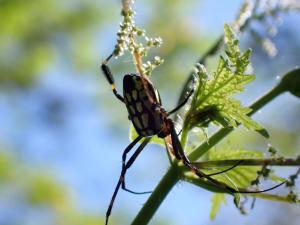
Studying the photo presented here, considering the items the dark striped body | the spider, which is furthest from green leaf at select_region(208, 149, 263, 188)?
the dark striped body

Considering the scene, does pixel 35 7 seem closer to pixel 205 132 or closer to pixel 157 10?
pixel 157 10

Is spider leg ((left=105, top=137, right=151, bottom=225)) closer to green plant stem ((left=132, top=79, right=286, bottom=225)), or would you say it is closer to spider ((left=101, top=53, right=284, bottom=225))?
spider ((left=101, top=53, right=284, bottom=225))

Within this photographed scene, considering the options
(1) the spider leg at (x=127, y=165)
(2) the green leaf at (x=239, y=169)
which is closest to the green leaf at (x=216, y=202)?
(2) the green leaf at (x=239, y=169)

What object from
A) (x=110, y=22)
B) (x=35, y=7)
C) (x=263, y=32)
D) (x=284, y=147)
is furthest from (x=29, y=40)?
(x=263, y=32)

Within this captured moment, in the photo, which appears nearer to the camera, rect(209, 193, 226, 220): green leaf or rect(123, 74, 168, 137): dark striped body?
rect(123, 74, 168, 137): dark striped body

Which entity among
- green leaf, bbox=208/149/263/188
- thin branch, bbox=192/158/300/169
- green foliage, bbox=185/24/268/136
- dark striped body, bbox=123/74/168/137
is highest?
dark striped body, bbox=123/74/168/137

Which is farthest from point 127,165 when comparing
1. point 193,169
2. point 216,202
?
point 193,169

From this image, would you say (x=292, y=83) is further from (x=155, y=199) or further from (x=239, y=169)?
(x=155, y=199)
